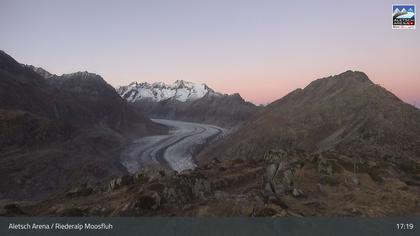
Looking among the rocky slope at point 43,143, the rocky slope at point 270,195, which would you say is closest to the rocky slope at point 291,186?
the rocky slope at point 270,195

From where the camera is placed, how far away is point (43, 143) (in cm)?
12062

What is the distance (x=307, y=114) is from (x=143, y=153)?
56440 millimetres

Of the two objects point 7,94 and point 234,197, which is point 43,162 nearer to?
A: point 7,94

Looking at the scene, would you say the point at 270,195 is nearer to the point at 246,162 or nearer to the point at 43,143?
the point at 246,162

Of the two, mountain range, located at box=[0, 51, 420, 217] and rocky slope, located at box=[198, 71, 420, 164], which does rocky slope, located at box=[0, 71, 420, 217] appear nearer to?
mountain range, located at box=[0, 51, 420, 217]

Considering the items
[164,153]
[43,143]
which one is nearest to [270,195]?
[43,143]

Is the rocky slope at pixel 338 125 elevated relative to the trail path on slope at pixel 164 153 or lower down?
elevated

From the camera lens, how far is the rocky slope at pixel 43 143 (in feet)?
319

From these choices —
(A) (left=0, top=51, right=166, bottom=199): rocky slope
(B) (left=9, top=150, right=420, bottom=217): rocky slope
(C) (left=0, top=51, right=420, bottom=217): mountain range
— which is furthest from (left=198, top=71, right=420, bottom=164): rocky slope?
(A) (left=0, top=51, right=166, bottom=199): rocky slope

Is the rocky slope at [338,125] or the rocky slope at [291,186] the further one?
the rocky slope at [338,125]

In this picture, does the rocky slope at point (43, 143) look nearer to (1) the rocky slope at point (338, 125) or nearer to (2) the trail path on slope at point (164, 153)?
(2) the trail path on slope at point (164, 153)

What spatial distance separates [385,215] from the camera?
36344 millimetres

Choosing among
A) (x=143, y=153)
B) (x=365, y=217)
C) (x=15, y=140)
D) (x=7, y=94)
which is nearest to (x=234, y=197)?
(x=365, y=217)

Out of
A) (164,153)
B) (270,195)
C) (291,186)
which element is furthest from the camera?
(164,153)
